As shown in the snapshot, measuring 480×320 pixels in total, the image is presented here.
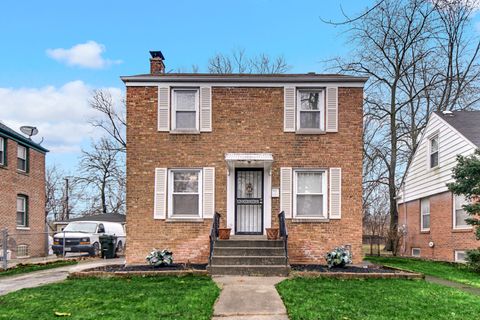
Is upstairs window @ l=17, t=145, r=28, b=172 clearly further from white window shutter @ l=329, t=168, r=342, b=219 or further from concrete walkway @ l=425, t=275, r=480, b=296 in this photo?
concrete walkway @ l=425, t=275, r=480, b=296

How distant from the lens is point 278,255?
452 inches

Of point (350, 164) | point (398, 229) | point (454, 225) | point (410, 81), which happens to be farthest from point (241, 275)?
point (410, 81)

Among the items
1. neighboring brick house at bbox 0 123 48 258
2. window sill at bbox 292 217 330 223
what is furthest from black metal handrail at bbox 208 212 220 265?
neighboring brick house at bbox 0 123 48 258

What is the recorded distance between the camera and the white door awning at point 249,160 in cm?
1242

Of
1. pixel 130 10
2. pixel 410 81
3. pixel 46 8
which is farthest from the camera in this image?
pixel 410 81

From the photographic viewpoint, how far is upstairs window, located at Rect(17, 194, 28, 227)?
20781mm

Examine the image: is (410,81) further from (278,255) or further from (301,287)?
(301,287)

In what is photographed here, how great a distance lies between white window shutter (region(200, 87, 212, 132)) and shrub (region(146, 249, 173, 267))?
3.60m

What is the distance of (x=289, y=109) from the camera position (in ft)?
43.2

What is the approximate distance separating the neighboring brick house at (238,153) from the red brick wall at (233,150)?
0.03m

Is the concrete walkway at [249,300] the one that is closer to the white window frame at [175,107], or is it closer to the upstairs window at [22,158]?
the white window frame at [175,107]

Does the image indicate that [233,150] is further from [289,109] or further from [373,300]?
[373,300]

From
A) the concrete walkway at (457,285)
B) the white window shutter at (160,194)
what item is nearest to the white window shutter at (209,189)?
the white window shutter at (160,194)

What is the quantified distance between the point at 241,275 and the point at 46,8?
28.2 feet
